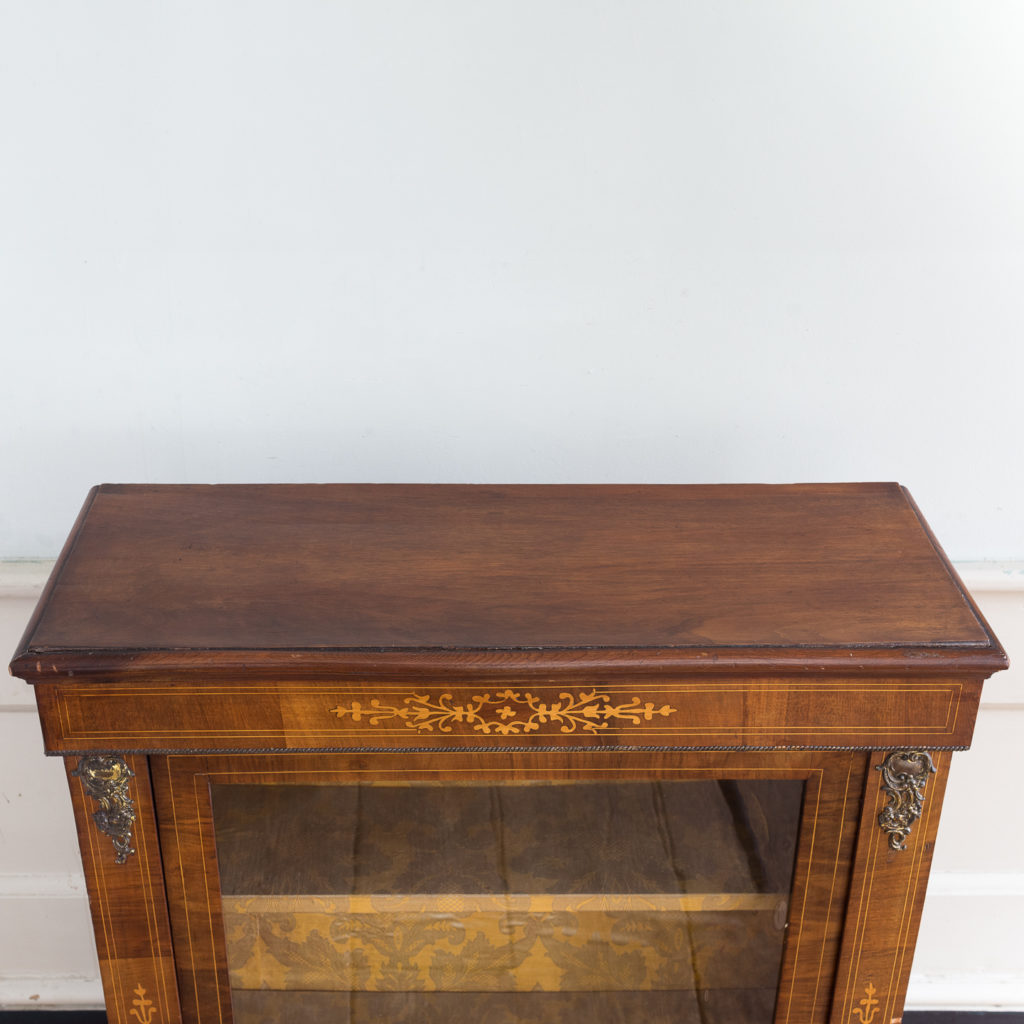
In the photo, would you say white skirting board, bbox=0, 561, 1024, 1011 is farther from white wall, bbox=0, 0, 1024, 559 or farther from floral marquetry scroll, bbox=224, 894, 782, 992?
floral marquetry scroll, bbox=224, 894, 782, 992

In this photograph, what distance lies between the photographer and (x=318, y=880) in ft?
2.93

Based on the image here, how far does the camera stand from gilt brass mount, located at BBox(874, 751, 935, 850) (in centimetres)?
82

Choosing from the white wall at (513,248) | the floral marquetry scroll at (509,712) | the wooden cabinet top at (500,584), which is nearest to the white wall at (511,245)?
the white wall at (513,248)

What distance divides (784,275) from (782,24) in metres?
0.21

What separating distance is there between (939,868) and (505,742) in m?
0.74

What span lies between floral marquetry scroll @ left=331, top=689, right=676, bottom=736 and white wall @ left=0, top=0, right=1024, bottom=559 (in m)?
0.35

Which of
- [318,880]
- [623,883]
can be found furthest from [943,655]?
[318,880]

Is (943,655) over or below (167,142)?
below

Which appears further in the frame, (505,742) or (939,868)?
(939,868)

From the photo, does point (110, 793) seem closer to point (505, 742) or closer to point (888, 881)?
point (505, 742)

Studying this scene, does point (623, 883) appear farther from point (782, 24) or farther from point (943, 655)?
point (782, 24)

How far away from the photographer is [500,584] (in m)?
0.86

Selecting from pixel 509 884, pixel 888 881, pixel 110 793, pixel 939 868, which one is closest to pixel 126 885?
pixel 110 793

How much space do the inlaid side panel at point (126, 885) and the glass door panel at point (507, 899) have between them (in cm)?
5
